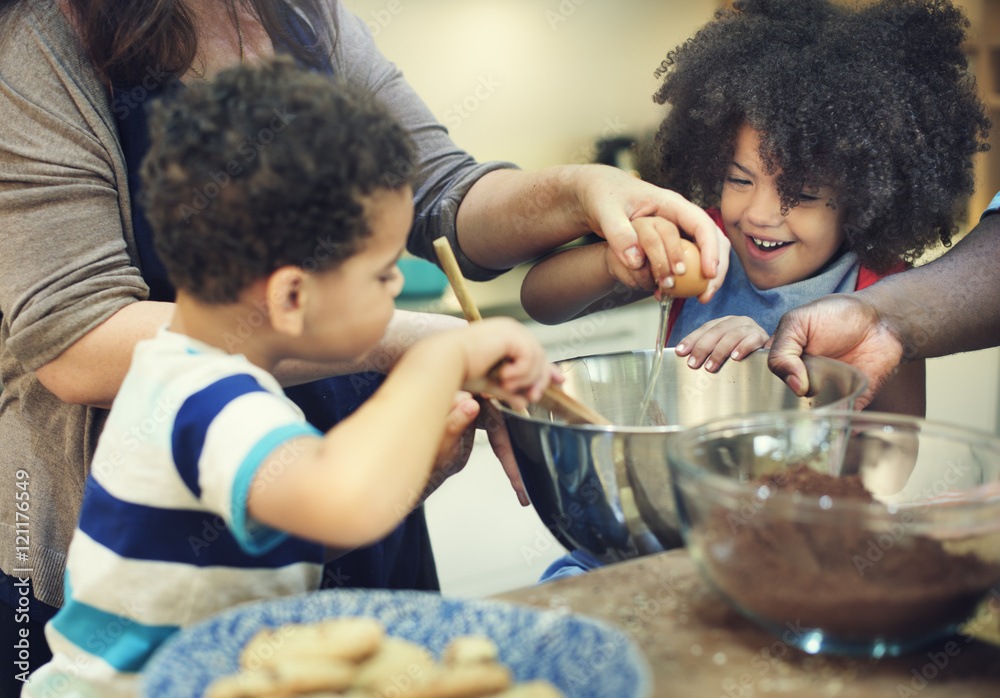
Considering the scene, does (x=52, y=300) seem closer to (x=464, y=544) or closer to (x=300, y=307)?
(x=300, y=307)

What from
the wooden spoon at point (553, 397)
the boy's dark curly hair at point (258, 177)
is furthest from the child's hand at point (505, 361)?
the boy's dark curly hair at point (258, 177)

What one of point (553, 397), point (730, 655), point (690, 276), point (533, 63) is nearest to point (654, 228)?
point (690, 276)

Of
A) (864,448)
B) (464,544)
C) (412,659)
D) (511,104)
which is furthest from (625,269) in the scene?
(511,104)

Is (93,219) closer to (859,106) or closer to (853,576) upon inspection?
(853,576)

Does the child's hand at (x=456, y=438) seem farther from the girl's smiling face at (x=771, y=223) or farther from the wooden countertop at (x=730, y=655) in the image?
the girl's smiling face at (x=771, y=223)

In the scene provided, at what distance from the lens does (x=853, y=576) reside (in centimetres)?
49

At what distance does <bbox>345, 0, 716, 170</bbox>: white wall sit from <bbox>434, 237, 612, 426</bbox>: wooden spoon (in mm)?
2692

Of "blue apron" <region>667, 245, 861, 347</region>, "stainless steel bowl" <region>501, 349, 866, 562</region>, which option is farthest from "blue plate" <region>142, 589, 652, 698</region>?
"blue apron" <region>667, 245, 861, 347</region>

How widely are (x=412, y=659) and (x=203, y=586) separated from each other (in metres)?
0.26

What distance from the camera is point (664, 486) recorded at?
2.15 feet

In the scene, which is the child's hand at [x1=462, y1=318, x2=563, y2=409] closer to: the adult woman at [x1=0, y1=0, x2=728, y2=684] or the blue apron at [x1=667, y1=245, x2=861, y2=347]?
the adult woman at [x1=0, y1=0, x2=728, y2=684]

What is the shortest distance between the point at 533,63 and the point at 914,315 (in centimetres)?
289

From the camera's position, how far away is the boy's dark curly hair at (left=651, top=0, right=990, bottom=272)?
4.15 ft

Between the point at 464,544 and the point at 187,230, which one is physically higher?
the point at 187,230
